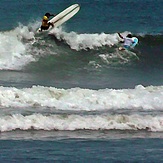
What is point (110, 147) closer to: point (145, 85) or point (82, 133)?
point (82, 133)

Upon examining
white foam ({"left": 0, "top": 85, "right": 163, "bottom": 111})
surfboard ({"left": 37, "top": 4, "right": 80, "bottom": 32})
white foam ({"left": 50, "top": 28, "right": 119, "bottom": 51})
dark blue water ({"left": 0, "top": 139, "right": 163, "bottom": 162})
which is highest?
surfboard ({"left": 37, "top": 4, "right": 80, "bottom": 32})

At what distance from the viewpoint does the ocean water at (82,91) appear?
1981 centimetres

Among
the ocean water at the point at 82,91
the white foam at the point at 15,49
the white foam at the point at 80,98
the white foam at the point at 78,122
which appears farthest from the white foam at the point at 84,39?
the white foam at the point at 78,122

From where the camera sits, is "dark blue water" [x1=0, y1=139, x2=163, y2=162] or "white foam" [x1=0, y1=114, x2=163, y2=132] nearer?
"dark blue water" [x1=0, y1=139, x2=163, y2=162]

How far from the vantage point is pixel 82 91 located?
25391 mm

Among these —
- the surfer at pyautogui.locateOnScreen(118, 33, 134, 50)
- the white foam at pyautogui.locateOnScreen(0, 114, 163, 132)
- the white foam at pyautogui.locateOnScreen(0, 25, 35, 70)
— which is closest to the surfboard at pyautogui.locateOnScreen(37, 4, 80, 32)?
the white foam at pyautogui.locateOnScreen(0, 25, 35, 70)

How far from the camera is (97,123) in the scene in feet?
72.9

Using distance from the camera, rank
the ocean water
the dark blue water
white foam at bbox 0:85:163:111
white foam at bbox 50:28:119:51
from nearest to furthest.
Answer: the dark blue water
the ocean water
white foam at bbox 0:85:163:111
white foam at bbox 50:28:119:51

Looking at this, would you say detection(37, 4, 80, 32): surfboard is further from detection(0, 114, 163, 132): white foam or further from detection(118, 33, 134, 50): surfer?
detection(0, 114, 163, 132): white foam

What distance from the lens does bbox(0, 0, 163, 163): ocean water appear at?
780 inches

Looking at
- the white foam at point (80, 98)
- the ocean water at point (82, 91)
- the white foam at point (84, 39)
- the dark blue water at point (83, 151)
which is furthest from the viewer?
the white foam at point (84, 39)

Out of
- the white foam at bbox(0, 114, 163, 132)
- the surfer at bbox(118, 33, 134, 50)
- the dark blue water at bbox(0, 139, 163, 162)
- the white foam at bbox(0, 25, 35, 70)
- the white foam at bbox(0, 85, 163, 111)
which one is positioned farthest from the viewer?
the white foam at bbox(0, 25, 35, 70)

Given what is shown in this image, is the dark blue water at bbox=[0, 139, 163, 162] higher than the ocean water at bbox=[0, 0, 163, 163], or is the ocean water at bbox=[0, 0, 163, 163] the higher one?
the ocean water at bbox=[0, 0, 163, 163]

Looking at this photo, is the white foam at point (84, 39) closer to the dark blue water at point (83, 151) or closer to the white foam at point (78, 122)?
the white foam at point (78, 122)
